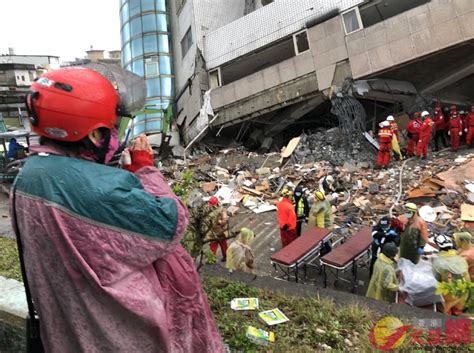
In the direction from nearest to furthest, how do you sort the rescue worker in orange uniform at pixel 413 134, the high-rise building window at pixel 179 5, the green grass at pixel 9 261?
the green grass at pixel 9 261, the rescue worker in orange uniform at pixel 413 134, the high-rise building window at pixel 179 5

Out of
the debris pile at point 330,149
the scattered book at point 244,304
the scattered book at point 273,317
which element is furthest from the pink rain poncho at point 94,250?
the debris pile at point 330,149

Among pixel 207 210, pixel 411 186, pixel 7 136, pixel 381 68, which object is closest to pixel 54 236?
pixel 207 210

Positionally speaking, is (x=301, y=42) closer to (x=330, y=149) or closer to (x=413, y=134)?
(x=330, y=149)

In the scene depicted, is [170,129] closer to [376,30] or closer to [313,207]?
[376,30]

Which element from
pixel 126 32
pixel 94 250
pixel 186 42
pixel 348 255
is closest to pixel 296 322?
pixel 94 250

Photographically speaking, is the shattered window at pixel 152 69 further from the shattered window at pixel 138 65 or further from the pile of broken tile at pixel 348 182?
the pile of broken tile at pixel 348 182

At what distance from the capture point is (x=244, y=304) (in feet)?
10.8

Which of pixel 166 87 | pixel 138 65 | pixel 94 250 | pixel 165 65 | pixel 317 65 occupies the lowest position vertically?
pixel 94 250

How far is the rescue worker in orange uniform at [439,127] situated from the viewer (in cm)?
1285

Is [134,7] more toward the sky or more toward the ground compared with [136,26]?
more toward the sky

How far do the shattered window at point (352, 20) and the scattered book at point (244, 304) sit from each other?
1234 cm

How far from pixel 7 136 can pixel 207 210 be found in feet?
34.1

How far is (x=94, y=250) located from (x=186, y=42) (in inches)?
758

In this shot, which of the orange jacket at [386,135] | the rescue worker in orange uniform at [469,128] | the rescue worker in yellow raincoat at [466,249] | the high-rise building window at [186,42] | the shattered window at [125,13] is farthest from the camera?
the shattered window at [125,13]
